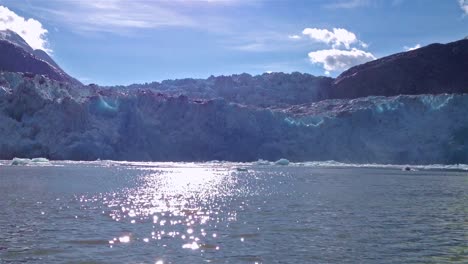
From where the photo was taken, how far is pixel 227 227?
48.6 feet

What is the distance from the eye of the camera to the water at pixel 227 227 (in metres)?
11.3

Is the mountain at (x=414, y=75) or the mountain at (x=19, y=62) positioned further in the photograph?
the mountain at (x=19, y=62)

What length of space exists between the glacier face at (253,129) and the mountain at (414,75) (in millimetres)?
19656

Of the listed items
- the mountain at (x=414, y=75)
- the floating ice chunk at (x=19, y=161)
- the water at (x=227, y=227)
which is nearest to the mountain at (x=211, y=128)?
the floating ice chunk at (x=19, y=161)

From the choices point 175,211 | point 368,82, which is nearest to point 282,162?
point 368,82

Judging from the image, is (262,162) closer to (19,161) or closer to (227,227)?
(19,161)

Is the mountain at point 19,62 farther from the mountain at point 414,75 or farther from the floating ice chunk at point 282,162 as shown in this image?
the floating ice chunk at point 282,162

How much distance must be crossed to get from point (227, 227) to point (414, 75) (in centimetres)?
7199

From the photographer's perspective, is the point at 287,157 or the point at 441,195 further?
the point at 287,157

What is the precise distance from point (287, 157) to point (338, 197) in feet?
117

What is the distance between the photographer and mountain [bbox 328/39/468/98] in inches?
3140

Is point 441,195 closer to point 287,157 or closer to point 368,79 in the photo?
point 287,157

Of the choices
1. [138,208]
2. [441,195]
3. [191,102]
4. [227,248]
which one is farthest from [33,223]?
[191,102]

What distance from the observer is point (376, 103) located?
62.1m
